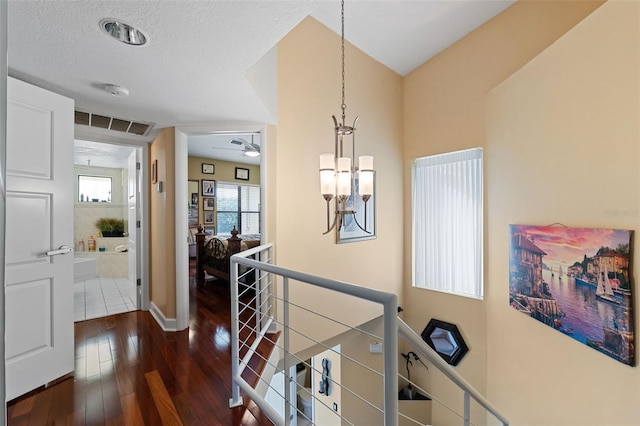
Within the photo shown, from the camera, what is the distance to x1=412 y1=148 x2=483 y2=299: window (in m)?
3.52

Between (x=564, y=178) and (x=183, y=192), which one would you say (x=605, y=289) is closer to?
(x=564, y=178)

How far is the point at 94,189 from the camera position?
5.74 meters

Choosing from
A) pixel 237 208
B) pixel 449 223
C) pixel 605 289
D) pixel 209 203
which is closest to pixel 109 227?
pixel 209 203

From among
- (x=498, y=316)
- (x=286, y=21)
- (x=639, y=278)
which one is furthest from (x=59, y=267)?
(x=498, y=316)

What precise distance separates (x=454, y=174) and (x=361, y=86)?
1741 mm

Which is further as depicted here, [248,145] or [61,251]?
[248,145]

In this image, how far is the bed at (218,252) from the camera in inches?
154

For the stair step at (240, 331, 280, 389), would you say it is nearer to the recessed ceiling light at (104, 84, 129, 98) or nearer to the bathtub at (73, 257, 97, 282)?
the recessed ceiling light at (104, 84, 129, 98)

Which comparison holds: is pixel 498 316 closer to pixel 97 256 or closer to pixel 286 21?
pixel 286 21

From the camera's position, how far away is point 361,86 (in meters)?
3.69

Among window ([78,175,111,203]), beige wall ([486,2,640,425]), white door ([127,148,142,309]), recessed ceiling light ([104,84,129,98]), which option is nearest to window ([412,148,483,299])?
beige wall ([486,2,640,425])

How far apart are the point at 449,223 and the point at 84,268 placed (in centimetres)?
596

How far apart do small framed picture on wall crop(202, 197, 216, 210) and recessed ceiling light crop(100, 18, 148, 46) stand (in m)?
5.70

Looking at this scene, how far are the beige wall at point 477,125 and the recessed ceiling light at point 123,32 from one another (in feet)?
10.4
